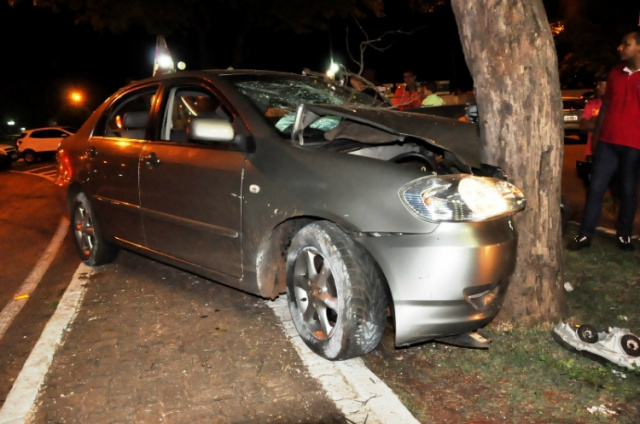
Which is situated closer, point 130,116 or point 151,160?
point 151,160

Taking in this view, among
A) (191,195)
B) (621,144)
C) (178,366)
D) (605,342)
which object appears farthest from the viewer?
(621,144)

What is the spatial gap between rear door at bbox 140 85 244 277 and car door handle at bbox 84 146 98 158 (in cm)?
89

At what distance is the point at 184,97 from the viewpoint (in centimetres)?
571

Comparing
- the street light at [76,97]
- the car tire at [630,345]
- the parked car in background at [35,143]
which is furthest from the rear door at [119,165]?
the street light at [76,97]

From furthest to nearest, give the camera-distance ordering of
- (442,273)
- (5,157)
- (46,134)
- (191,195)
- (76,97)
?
(76,97) → (46,134) → (5,157) → (191,195) → (442,273)

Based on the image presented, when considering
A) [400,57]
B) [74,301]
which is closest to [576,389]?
[74,301]

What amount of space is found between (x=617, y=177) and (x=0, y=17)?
40.3m

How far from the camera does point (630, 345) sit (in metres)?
3.53

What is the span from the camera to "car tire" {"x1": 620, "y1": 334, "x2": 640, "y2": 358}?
350cm

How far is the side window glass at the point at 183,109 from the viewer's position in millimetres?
4973

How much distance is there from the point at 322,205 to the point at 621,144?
3.29m

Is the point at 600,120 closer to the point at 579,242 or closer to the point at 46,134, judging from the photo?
the point at 579,242

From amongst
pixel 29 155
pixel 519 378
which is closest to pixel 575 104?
pixel 519 378

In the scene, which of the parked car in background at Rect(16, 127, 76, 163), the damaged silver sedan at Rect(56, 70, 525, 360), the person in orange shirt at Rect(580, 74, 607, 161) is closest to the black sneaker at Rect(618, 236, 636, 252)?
the person in orange shirt at Rect(580, 74, 607, 161)
